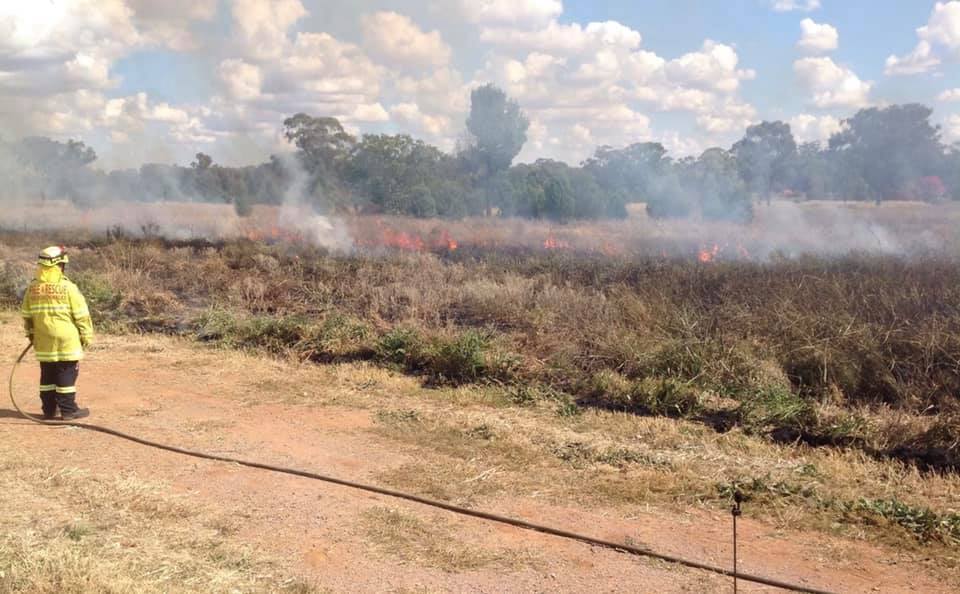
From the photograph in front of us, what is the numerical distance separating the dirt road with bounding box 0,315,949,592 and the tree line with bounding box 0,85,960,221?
1797 centimetres

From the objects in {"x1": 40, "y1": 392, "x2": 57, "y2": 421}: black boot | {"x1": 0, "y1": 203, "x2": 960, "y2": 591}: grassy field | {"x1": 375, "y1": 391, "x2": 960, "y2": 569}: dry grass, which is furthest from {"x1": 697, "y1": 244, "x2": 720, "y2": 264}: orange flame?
{"x1": 40, "y1": 392, "x2": 57, "y2": 421}: black boot

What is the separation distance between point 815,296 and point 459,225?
15.2 metres

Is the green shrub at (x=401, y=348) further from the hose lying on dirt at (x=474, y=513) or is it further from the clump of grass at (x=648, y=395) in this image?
the hose lying on dirt at (x=474, y=513)

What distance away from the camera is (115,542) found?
4.40 m

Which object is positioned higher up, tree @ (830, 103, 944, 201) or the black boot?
tree @ (830, 103, 944, 201)

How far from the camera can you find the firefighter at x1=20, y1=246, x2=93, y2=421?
22.8 ft

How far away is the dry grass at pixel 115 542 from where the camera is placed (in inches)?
151

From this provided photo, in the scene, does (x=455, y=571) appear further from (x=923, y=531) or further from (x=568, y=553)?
(x=923, y=531)

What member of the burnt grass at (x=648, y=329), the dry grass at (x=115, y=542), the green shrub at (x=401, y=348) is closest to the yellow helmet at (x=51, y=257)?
the dry grass at (x=115, y=542)

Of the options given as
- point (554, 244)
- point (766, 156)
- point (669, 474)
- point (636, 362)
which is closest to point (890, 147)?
point (766, 156)

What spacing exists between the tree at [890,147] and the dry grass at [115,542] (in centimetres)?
2076

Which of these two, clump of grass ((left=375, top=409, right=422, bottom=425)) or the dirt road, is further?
clump of grass ((left=375, top=409, right=422, bottom=425))

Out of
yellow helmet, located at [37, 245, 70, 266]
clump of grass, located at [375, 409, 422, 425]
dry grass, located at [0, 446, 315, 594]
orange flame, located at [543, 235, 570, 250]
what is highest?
yellow helmet, located at [37, 245, 70, 266]

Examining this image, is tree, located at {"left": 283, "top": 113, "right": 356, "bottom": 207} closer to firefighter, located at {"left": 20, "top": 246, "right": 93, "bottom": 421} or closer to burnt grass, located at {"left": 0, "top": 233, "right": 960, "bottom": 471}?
burnt grass, located at {"left": 0, "top": 233, "right": 960, "bottom": 471}
